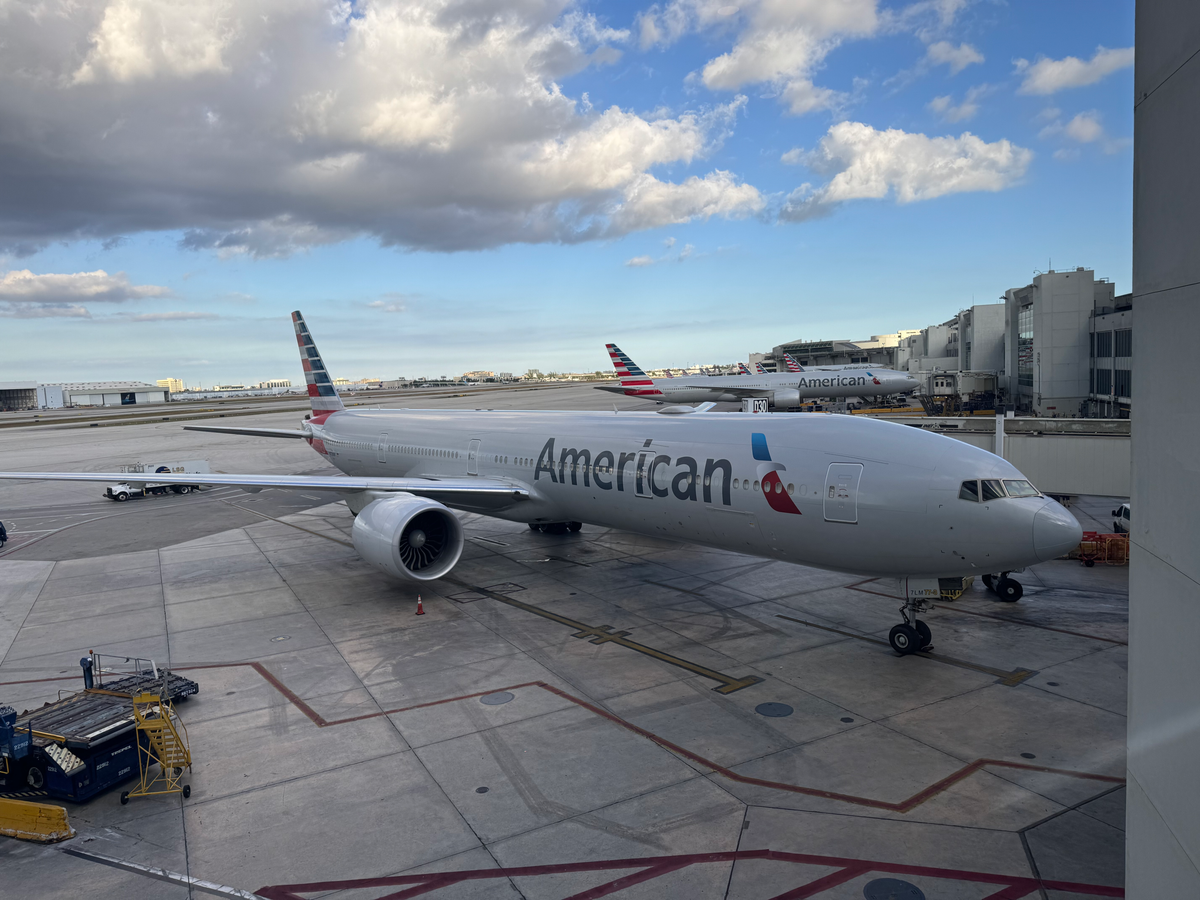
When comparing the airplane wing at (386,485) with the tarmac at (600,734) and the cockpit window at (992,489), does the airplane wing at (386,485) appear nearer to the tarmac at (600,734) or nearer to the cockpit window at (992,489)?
the tarmac at (600,734)

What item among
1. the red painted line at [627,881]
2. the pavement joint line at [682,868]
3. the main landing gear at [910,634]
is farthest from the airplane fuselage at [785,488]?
the red painted line at [627,881]

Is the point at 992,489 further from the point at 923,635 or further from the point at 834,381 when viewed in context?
the point at 834,381

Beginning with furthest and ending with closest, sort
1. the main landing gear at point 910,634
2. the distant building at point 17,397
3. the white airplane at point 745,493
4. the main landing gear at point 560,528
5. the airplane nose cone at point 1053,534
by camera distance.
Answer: the distant building at point 17,397 < the main landing gear at point 560,528 < the main landing gear at point 910,634 < the white airplane at point 745,493 < the airplane nose cone at point 1053,534

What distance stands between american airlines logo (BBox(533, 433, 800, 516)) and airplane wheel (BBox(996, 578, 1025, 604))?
708 centimetres

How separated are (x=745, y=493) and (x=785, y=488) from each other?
939mm

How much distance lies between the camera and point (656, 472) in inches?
647

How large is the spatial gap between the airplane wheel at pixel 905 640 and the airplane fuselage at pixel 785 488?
1.67m

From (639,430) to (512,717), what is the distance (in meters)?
8.48

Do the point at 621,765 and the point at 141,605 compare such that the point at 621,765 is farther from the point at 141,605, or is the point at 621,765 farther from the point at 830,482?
the point at 141,605

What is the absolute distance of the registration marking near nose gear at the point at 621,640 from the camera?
12.6m

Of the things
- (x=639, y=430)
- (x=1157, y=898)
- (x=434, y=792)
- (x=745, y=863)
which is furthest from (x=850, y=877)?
(x=639, y=430)

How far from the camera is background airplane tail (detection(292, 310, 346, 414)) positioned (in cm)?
3216

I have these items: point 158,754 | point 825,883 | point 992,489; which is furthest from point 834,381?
point 158,754

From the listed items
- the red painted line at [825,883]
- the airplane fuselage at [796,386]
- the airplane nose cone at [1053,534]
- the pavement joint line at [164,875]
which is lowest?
the pavement joint line at [164,875]
